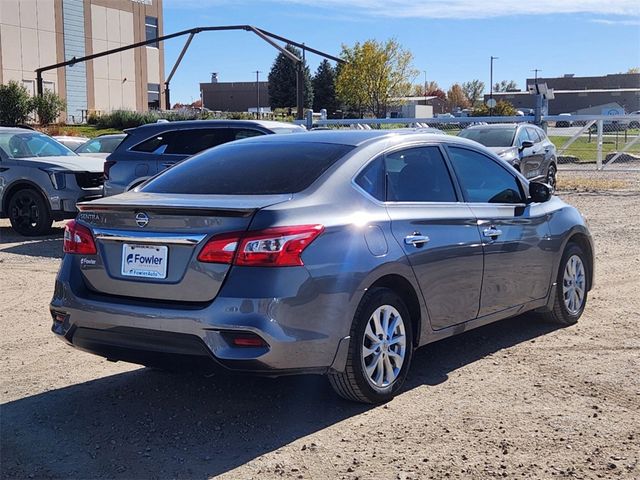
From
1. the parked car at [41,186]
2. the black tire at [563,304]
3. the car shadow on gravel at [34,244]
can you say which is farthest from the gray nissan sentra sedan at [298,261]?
the parked car at [41,186]

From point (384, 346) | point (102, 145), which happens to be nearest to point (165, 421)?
point (384, 346)

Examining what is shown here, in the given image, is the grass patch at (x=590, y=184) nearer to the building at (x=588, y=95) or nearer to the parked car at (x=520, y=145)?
the parked car at (x=520, y=145)

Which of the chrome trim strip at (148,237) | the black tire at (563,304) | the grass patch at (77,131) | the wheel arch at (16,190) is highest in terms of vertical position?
the grass patch at (77,131)

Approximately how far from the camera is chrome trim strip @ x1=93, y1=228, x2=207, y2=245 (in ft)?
15.0

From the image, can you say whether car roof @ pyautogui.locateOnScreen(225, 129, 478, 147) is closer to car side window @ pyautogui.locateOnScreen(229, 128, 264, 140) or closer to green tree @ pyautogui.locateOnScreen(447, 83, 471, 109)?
car side window @ pyautogui.locateOnScreen(229, 128, 264, 140)

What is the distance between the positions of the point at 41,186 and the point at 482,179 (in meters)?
8.61

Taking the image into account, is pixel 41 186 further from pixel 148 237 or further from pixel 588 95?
pixel 588 95

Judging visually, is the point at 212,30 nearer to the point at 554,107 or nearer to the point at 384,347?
the point at 384,347

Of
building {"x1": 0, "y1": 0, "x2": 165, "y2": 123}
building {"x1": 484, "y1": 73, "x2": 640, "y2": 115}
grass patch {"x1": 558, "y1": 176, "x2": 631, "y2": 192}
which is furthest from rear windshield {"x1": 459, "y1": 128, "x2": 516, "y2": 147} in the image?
building {"x1": 484, "y1": 73, "x2": 640, "y2": 115}

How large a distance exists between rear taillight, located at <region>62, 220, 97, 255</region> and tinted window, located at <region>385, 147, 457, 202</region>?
6.05 ft

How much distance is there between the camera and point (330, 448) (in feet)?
14.6

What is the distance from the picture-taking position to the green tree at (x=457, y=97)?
4703 inches

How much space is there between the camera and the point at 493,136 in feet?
62.0

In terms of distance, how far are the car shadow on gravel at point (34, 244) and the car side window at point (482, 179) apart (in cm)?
674
